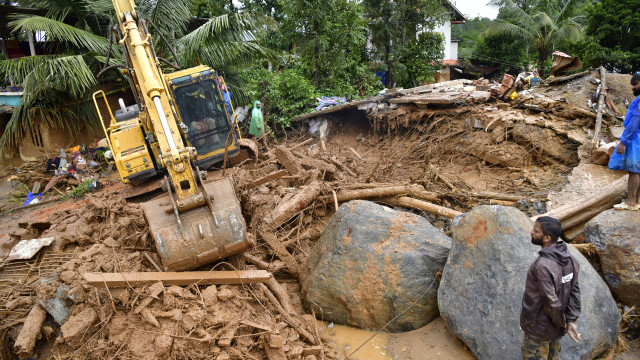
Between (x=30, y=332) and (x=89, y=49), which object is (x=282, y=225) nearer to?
(x=30, y=332)

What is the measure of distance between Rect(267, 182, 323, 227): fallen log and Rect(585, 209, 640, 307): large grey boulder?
13.0 feet

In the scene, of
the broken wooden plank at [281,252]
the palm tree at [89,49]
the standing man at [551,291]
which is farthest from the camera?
the palm tree at [89,49]

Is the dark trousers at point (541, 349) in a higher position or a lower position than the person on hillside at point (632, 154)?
lower

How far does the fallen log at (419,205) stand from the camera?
588cm

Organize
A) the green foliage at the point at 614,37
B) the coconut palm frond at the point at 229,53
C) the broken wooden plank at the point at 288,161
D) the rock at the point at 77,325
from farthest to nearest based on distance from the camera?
the green foliage at the point at 614,37, the coconut palm frond at the point at 229,53, the broken wooden plank at the point at 288,161, the rock at the point at 77,325

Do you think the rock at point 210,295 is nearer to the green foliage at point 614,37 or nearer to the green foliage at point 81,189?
the green foliage at point 81,189

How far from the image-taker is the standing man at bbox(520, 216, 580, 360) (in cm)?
294

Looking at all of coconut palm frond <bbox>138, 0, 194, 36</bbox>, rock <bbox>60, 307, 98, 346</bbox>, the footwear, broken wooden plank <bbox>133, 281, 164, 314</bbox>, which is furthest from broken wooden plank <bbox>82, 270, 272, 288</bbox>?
coconut palm frond <bbox>138, 0, 194, 36</bbox>

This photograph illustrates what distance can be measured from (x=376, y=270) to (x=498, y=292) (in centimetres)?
145

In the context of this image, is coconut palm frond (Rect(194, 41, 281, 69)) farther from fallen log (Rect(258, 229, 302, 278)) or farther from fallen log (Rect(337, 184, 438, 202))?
fallen log (Rect(258, 229, 302, 278))

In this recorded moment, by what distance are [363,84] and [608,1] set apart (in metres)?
10.1

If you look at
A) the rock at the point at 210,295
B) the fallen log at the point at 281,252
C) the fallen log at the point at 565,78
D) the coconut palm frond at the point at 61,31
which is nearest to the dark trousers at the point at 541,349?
the rock at the point at 210,295

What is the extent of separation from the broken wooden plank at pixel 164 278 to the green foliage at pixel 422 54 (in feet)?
60.2

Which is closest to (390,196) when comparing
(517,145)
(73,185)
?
(517,145)
